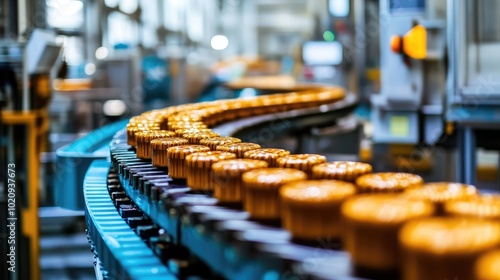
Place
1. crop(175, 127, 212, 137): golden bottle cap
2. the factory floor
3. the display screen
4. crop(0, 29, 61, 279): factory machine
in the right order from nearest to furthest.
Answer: crop(175, 127, 212, 137): golden bottle cap, crop(0, 29, 61, 279): factory machine, the factory floor, the display screen

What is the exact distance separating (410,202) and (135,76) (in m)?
7.08

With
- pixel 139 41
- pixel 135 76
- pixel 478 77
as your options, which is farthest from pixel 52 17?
pixel 478 77

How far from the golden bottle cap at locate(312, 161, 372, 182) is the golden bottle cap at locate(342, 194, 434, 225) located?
0.82 ft

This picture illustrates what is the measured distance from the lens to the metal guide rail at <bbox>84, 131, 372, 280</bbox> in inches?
33.2

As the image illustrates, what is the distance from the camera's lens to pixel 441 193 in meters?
0.91

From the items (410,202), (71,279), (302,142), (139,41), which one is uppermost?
(139,41)

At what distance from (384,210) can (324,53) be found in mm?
9404

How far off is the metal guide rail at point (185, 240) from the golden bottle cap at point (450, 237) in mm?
106

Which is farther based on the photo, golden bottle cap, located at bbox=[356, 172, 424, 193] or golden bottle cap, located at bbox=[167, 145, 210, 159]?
golden bottle cap, located at bbox=[167, 145, 210, 159]

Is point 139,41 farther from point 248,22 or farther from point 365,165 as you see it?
point 365,165

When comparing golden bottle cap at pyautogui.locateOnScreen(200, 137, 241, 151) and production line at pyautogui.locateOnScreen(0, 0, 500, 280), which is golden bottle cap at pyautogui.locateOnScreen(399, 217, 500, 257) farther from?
golden bottle cap at pyautogui.locateOnScreen(200, 137, 241, 151)

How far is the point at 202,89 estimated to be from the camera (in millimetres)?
9805

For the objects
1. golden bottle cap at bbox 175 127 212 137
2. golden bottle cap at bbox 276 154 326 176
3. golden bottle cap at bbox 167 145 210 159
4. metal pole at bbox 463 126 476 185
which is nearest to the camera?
golden bottle cap at bbox 276 154 326 176

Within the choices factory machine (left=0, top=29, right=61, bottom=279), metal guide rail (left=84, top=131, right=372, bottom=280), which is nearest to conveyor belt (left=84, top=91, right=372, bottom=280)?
metal guide rail (left=84, top=131, right=372, bottom=280)
